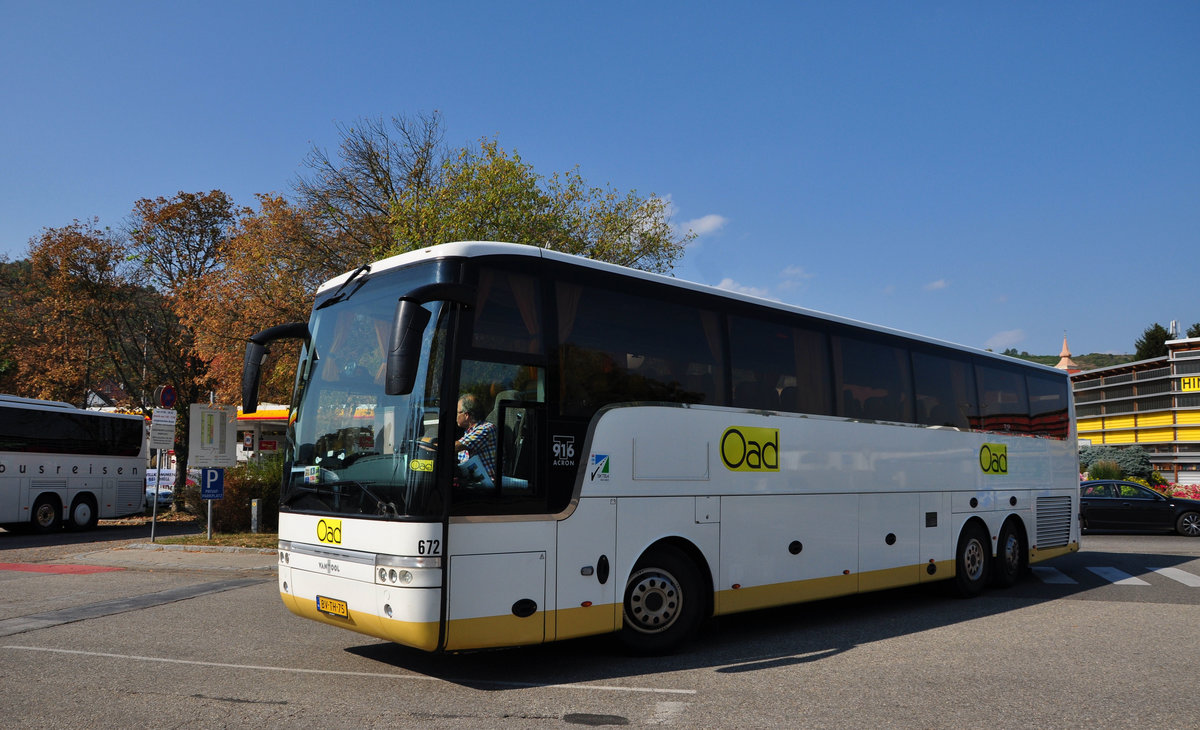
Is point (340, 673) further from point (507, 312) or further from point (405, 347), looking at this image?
point (507, 312)

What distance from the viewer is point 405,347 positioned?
6199 mm

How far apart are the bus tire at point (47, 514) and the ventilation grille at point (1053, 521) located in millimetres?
23773

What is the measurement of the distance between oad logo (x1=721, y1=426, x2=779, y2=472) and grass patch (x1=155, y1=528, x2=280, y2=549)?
11.3 meters

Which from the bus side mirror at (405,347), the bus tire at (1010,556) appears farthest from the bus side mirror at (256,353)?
the bus tire at (1010,556)

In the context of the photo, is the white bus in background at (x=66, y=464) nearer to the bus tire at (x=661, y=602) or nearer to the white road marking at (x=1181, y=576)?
the bus tire at (x=661, y=602)

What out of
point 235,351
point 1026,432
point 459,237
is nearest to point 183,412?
point 235,351

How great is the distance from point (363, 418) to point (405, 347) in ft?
4.01

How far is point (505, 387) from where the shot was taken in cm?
707

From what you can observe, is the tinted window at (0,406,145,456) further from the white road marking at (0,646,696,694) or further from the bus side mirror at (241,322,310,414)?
the bus side mirror at (241,322,310,414)

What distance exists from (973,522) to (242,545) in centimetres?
1338

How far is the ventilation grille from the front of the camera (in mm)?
14070

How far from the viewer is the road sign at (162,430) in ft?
61.8

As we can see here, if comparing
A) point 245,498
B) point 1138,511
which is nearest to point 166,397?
point 245,498

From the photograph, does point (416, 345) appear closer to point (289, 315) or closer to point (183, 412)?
point (289, 315)
